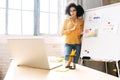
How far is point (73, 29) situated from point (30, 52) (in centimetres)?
216

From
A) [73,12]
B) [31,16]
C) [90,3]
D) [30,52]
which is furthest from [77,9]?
[30,52]

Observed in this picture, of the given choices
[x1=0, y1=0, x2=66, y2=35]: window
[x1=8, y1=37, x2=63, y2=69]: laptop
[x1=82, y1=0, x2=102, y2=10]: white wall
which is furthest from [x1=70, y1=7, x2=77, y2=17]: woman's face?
[x1=8, y1=37, x2=63, y2=69]: laptop

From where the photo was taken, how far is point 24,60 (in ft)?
5.42

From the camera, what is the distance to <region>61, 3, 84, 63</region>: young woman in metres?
3.59

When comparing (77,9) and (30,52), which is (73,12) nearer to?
(77,9)

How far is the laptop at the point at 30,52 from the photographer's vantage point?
1.38m

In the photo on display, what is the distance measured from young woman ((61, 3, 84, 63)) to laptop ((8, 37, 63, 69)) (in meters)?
1.97

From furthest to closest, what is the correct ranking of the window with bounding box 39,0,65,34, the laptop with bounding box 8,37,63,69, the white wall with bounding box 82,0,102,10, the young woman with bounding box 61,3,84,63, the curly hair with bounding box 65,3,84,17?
the white wall with bounding box 82,0,102,10, the window with bounding box 39,0,65,34, the curly hair with bounding box 65,3,84,17, the young woman with bounding box 61,3,84,63, the laptop with bounding box 8,37,63,69

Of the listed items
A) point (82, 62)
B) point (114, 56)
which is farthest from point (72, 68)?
point (82, 62)

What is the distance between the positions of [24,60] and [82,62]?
2236 mm

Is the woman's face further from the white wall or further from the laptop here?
the laptop

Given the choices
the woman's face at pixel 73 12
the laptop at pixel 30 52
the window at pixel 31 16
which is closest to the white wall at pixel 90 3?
the window at pixel 31 16

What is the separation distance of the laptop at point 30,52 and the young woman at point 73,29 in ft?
6.48

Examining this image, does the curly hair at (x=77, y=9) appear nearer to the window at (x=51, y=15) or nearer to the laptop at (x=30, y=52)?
the window at (x=51, y=15)
